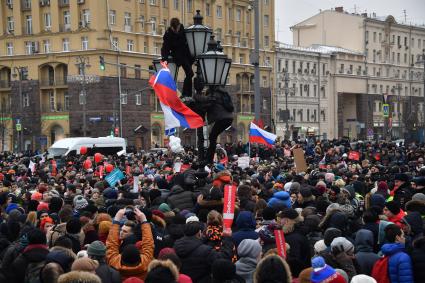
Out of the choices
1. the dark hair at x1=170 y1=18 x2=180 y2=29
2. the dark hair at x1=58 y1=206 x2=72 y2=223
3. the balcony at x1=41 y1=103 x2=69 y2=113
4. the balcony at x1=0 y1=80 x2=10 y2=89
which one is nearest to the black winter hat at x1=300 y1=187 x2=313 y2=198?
the dark hair at x1=170 y1=18 x2=180 y2=29

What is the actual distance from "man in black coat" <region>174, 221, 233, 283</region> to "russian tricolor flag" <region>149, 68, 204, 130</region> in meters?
3.49

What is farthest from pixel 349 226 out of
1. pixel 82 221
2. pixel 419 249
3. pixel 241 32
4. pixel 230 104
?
pixel 241 32

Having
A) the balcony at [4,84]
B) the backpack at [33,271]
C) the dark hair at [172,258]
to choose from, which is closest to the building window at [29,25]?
the balcony at [4,84]

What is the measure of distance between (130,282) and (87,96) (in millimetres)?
54616

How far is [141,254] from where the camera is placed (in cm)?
707

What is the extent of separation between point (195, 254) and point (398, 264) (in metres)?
2.07

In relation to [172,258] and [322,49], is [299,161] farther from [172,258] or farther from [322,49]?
[322,49]

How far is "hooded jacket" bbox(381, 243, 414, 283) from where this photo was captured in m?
6.73

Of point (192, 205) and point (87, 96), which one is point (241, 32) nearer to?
point (87, 96)

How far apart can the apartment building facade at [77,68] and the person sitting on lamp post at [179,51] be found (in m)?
47.1

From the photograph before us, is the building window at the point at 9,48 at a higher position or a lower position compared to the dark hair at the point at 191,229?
higher

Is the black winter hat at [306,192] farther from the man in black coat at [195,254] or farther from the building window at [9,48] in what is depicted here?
the building window at [9,48]

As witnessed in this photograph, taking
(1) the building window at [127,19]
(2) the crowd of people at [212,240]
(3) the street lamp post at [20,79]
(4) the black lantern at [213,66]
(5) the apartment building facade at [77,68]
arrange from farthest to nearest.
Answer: (1) the building window at [127,19] < (3) the street lamp post at [20,79] < (5) the apartment building facade at [77,68] < (4) the black lantern at [213,66] < (2) the crowd of people at [212,240]

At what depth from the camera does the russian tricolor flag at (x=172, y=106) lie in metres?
10.9
